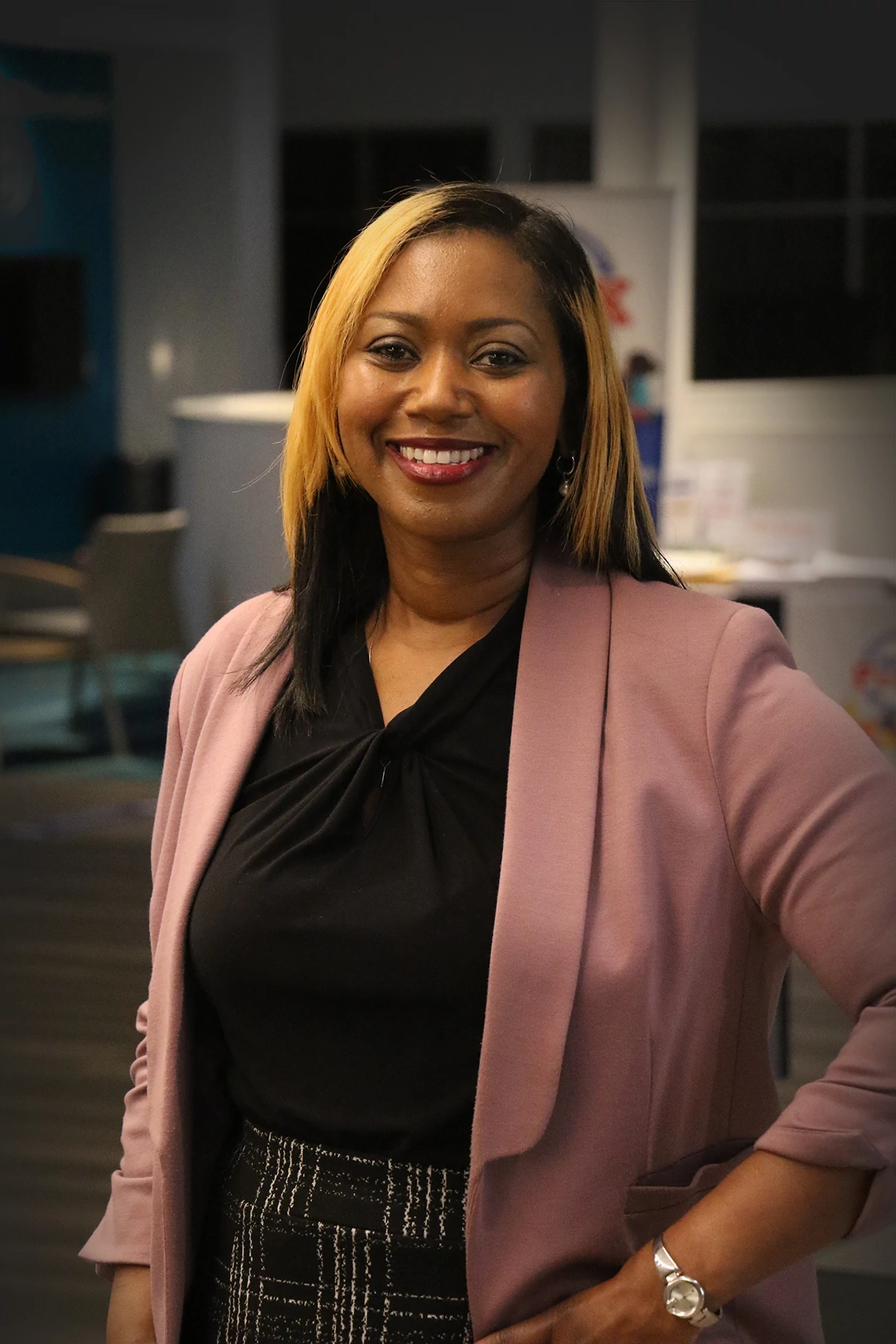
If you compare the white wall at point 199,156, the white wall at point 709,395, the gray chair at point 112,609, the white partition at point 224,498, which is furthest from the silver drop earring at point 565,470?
the white wall at point 199,156

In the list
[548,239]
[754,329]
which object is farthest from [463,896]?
[754,329]

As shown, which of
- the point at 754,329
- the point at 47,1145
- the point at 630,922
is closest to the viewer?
the point at 630,922

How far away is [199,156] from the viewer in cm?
1084

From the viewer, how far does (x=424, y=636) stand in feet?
5.20

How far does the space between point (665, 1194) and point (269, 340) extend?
32.6ft

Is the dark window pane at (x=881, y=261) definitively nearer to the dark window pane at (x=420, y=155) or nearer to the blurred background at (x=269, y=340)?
the blurred background at (x=269, y=340)

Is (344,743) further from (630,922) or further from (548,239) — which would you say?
(548,239)

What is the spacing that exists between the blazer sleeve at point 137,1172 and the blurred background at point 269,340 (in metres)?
0.63

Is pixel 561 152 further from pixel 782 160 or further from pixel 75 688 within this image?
pixel 75 688

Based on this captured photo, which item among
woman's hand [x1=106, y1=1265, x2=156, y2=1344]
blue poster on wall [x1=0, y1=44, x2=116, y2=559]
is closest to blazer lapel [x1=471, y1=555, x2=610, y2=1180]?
woman's hand [x1=106, y1=1265, x2=156, y2=1344]

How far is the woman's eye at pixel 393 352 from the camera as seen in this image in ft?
4.84

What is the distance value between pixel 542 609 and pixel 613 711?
0.13 meters

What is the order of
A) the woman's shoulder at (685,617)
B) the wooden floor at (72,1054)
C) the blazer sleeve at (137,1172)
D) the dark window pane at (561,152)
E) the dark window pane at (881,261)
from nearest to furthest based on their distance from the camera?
the woman's shoulder at (685,617), the blazer sleeve at (137,1172), the wooden floor at (72,1054), the dark window pane at (881,261), the dark window pane at (561,152)

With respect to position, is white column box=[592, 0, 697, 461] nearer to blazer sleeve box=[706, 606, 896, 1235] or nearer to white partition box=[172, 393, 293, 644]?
white partition box=[172, 393, 293, 644]
